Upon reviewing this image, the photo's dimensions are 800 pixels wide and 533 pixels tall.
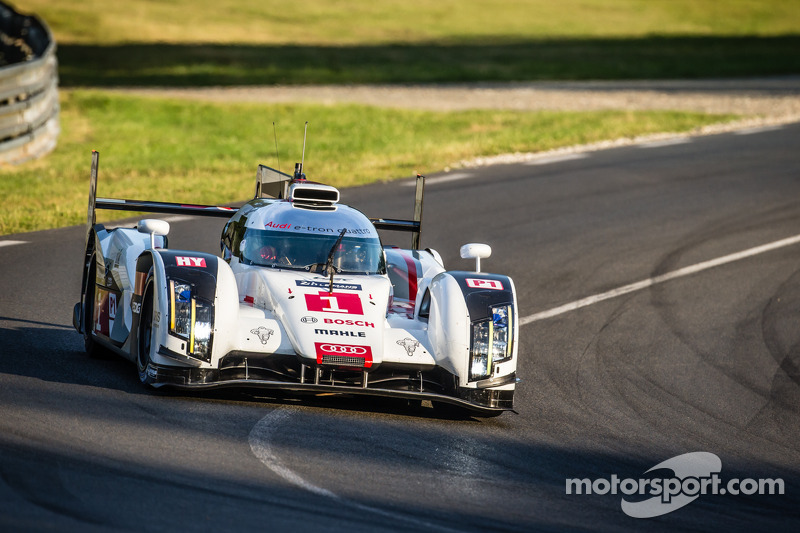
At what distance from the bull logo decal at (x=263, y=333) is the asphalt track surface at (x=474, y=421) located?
1.60 ft

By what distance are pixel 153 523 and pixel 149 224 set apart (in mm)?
4440

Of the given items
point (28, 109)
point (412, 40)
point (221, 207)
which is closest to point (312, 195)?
point (221, 207)

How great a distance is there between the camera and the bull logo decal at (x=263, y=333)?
8.67m

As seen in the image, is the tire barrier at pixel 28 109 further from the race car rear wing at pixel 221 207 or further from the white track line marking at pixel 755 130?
the white track line marking at pixel 755 130

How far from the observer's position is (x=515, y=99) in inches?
1260

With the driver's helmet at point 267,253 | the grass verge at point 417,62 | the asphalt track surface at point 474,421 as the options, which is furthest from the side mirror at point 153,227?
the grass verge at point 417,62

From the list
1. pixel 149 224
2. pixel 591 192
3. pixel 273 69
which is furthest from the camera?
pixel 273 69

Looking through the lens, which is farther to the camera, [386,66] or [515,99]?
[386,66]

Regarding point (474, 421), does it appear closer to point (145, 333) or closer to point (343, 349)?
point (343, 349)

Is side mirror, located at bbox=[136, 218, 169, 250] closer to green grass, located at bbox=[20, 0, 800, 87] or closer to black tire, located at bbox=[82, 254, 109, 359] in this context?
black tire, located at bbox=[82, 254, 109, 359]

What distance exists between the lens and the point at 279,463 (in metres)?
7.25

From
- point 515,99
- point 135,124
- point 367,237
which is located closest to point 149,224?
point 367,237

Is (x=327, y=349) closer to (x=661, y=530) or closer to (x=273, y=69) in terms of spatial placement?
(x=661, y=530)

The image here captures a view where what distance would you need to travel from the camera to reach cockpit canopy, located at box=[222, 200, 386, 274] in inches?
386
